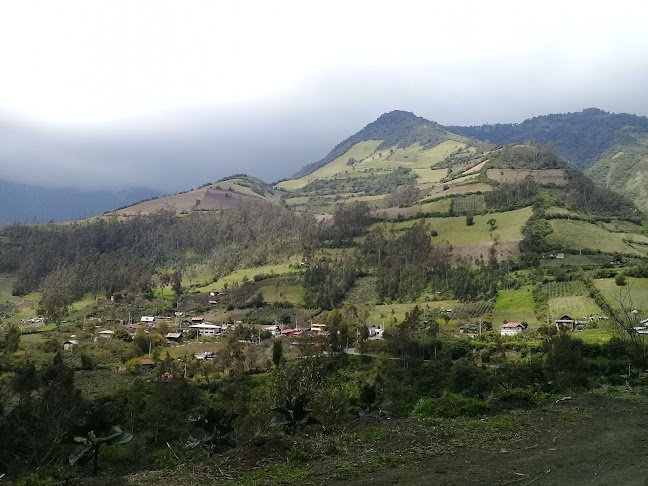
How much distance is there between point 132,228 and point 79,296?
51901mm

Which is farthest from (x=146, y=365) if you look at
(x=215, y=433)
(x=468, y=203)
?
(x=468, y=203)

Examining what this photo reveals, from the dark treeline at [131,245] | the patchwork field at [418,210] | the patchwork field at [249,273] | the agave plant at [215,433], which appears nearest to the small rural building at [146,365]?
the agave plant at [215,433]

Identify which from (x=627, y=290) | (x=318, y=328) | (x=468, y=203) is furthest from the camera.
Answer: (x=468, y=203)

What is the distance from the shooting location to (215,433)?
13.2 m

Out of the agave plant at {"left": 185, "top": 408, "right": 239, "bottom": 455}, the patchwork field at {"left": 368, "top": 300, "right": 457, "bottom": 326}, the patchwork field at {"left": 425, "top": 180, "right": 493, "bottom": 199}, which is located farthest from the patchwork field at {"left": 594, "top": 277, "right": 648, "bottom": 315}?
the patchwork field at {"left": 425, "top": 180, "right": 493, "bottom": 199}

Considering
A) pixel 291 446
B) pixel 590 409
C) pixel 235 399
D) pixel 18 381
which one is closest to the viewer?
pixel 291 446

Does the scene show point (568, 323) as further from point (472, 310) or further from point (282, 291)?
point (282, 291)

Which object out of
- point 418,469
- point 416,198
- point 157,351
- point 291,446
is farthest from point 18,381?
point 416,198

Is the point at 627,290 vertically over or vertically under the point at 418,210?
under

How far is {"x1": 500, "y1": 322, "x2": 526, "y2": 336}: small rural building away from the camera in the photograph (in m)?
61.9

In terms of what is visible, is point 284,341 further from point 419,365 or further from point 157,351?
point 419,365

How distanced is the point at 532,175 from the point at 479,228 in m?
43.3

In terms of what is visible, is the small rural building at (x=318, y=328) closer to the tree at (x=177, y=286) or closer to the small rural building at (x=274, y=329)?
the small rural building at (x=274, y=329)

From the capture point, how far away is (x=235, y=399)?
4716cm
